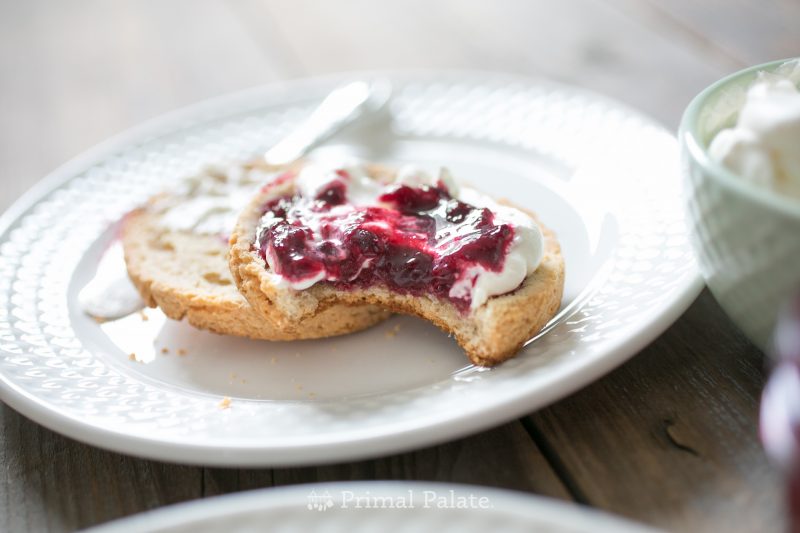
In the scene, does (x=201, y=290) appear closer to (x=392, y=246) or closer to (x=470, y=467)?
(x=392, y=246)

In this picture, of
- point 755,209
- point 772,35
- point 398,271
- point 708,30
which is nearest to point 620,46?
point 708,30

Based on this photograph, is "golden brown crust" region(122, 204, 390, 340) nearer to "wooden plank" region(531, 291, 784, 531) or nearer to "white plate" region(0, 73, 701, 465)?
"white plate" region(0, 73, 701, 465)

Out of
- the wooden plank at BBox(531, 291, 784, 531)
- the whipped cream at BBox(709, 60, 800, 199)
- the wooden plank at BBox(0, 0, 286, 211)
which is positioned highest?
the whipped cream at BBox(709, 60, 800, 199)

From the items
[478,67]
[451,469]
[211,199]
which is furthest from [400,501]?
[478,67]

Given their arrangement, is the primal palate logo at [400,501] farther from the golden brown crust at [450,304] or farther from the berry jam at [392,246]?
the berry jam at [392,246]

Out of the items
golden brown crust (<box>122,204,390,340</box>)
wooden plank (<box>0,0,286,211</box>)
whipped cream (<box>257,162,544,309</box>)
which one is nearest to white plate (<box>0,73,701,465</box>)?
golden brown crust (<box>122,204,390,340</box>)

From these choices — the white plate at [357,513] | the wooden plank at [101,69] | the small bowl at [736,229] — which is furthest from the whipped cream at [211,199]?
the small bowl at [736,229]

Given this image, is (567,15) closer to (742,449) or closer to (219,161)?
(219,161)
